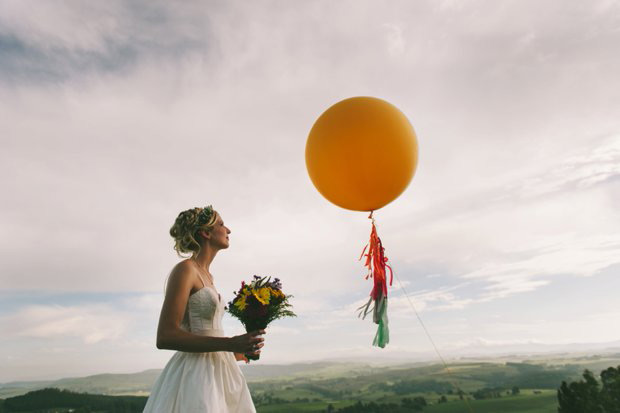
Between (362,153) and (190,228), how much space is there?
1912mm

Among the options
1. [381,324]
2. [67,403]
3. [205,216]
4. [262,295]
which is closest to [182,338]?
[262,295]

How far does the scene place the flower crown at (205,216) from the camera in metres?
3.51

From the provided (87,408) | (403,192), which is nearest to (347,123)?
(403,192)

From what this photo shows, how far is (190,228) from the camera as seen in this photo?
3.50m

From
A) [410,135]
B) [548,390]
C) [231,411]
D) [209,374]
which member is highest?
[410,135]

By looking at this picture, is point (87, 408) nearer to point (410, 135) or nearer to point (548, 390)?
point (410, 135)

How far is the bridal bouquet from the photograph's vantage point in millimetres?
3330

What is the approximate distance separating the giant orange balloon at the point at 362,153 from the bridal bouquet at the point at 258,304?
4.94 feet

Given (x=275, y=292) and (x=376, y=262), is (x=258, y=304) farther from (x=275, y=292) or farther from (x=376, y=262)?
(x=376, y=262)

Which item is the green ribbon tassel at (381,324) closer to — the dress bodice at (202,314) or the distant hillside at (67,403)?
the dress bodice at (202,314)

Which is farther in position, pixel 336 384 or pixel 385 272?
pixel 336 384

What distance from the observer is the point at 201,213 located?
356cm

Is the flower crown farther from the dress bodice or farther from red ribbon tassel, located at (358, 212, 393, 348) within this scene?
red ribbon tassel, located at (358, 212, 393, 348)

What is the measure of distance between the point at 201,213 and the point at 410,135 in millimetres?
2442
